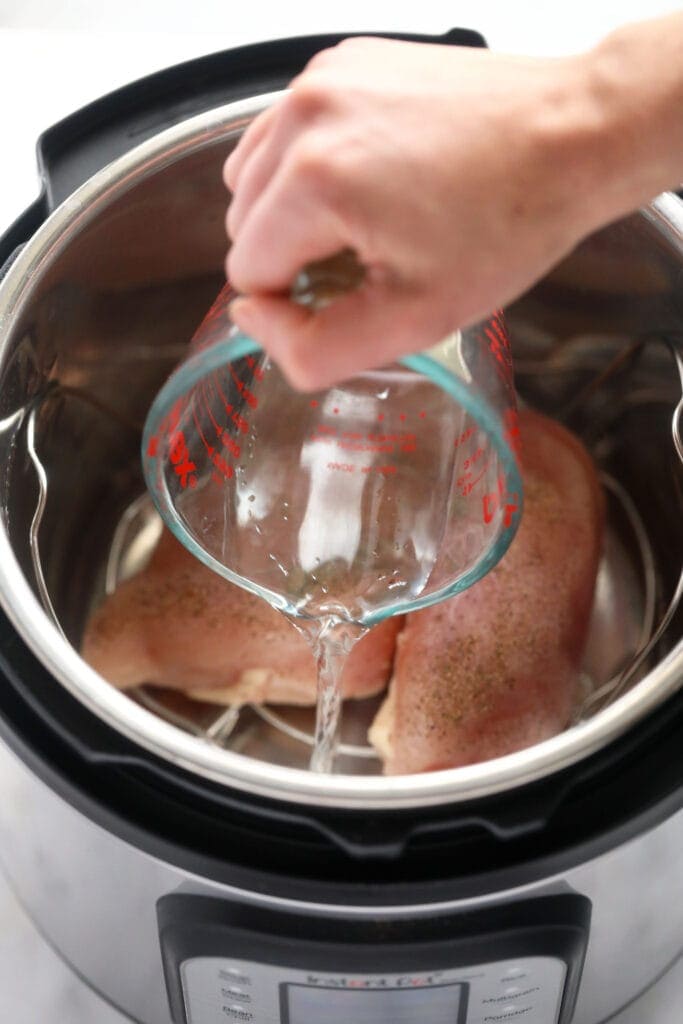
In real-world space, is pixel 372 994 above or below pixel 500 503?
below

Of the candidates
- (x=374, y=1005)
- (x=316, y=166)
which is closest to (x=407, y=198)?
(x=316, y=166)

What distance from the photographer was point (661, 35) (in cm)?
→ 51

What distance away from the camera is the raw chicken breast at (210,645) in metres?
0.97

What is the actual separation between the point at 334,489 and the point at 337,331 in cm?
37

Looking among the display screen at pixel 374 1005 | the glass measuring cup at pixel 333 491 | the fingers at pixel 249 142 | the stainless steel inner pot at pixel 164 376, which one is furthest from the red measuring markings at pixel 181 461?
the display screen at pixel 374 1005

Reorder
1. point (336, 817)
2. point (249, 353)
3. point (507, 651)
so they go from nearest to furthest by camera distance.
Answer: point (336, 817) → point (249, 353) → point (507, 651)

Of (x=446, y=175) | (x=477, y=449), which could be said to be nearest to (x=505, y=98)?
(x=446, y=175)

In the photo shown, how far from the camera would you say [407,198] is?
438 mm

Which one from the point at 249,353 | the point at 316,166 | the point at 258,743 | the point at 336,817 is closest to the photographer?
the point at 316,166

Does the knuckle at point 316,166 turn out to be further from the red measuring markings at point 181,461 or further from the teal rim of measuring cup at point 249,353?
the red measuring markings at point 181,461

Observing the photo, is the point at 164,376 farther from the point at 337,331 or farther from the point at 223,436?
the point at 337,331

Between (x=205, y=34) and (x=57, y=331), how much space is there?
652mm

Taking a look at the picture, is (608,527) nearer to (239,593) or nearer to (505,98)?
(239,593)

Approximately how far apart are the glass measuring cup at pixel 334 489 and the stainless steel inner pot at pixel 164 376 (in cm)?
13
